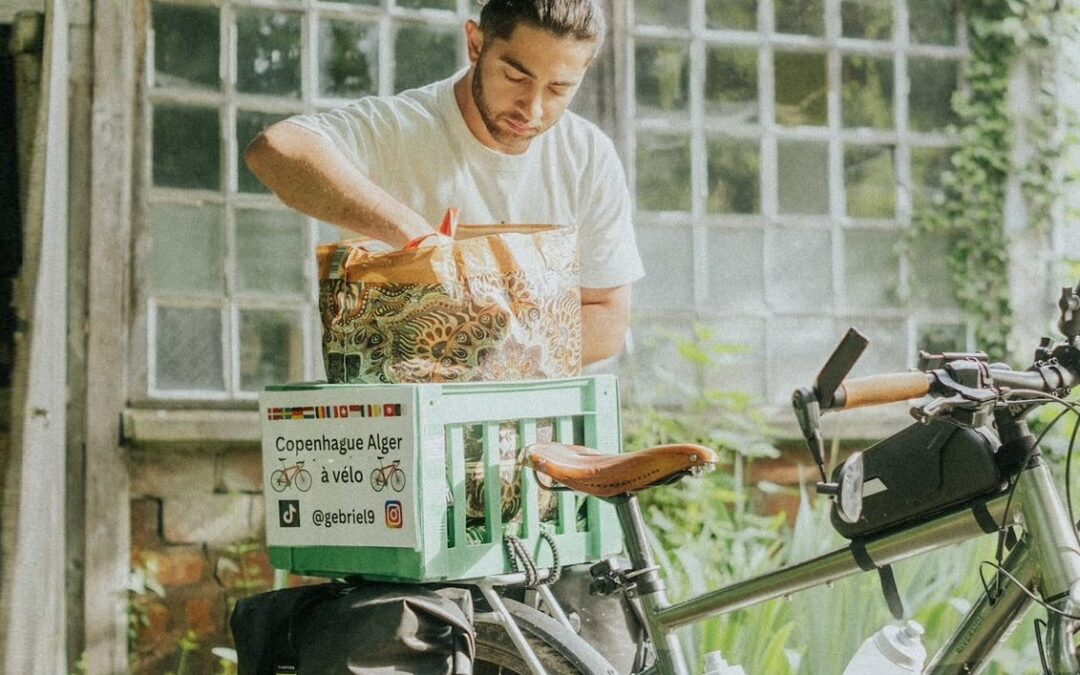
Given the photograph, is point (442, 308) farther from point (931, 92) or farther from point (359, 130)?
point (931, 92)

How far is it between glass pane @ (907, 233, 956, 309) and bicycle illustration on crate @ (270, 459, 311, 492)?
2828 millimetres

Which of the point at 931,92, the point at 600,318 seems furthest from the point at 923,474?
the point at 931,92

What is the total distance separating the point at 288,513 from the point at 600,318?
34.3 inches

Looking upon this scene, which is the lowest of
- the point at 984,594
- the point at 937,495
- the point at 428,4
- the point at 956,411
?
the point at 984,594

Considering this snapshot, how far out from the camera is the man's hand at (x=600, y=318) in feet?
9.45

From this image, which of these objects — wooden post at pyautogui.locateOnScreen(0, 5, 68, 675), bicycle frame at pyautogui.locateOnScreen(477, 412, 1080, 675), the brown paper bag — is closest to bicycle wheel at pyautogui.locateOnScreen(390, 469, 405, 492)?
the brown paper bag

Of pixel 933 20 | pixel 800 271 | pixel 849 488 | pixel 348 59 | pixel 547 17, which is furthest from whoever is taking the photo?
pixel 933 20

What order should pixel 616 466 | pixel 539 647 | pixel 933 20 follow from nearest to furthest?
pixel 616 466, pixel 539 647, pixel 933 20

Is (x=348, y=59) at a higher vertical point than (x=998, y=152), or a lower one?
higher

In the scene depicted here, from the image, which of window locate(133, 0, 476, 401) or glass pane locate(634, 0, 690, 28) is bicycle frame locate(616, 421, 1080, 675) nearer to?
window locate(133, 0, 476, 401)

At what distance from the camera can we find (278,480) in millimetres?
2287

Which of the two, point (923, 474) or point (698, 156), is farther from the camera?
point (698, 156)

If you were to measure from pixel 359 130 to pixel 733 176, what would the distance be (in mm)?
2073

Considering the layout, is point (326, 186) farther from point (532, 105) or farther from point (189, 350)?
point (189, 350)
